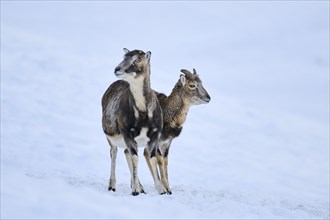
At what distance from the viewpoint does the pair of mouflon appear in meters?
15.2

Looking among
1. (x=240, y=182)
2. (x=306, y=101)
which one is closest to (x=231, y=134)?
(x=240, y=182)

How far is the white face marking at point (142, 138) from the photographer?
15.5 metres

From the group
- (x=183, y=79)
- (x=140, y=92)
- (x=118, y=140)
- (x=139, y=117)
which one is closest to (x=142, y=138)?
(x=139, y=117)

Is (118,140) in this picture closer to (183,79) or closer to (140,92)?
(140,92)

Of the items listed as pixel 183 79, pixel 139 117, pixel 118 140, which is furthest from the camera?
pixel 183 79

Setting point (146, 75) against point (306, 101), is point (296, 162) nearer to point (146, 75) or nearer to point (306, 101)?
point (146, 75)

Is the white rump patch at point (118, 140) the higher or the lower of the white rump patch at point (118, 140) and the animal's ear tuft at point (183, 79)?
the lower

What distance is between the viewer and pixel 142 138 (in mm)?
15586

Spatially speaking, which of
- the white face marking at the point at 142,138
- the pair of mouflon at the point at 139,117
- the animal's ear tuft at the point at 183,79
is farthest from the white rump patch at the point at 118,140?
the animal's ear tuft at the point at 183,79

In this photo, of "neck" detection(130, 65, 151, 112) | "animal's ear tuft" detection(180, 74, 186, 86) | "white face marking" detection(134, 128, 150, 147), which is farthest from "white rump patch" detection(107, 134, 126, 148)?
"animal's ear tuft" detection(180, 74, 186, 86)

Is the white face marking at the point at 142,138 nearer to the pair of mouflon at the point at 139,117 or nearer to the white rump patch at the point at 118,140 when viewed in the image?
the pair of mouflon at the point at 139,117

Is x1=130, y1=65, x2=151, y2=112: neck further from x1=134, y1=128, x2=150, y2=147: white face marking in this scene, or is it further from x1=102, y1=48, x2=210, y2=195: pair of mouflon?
x1=134, y1=128, x2=150, y2=147: white face marking

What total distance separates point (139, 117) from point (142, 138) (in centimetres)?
51

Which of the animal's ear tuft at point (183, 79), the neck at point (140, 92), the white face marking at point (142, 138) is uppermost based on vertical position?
the animal's ear tuft at point (183, 79)
